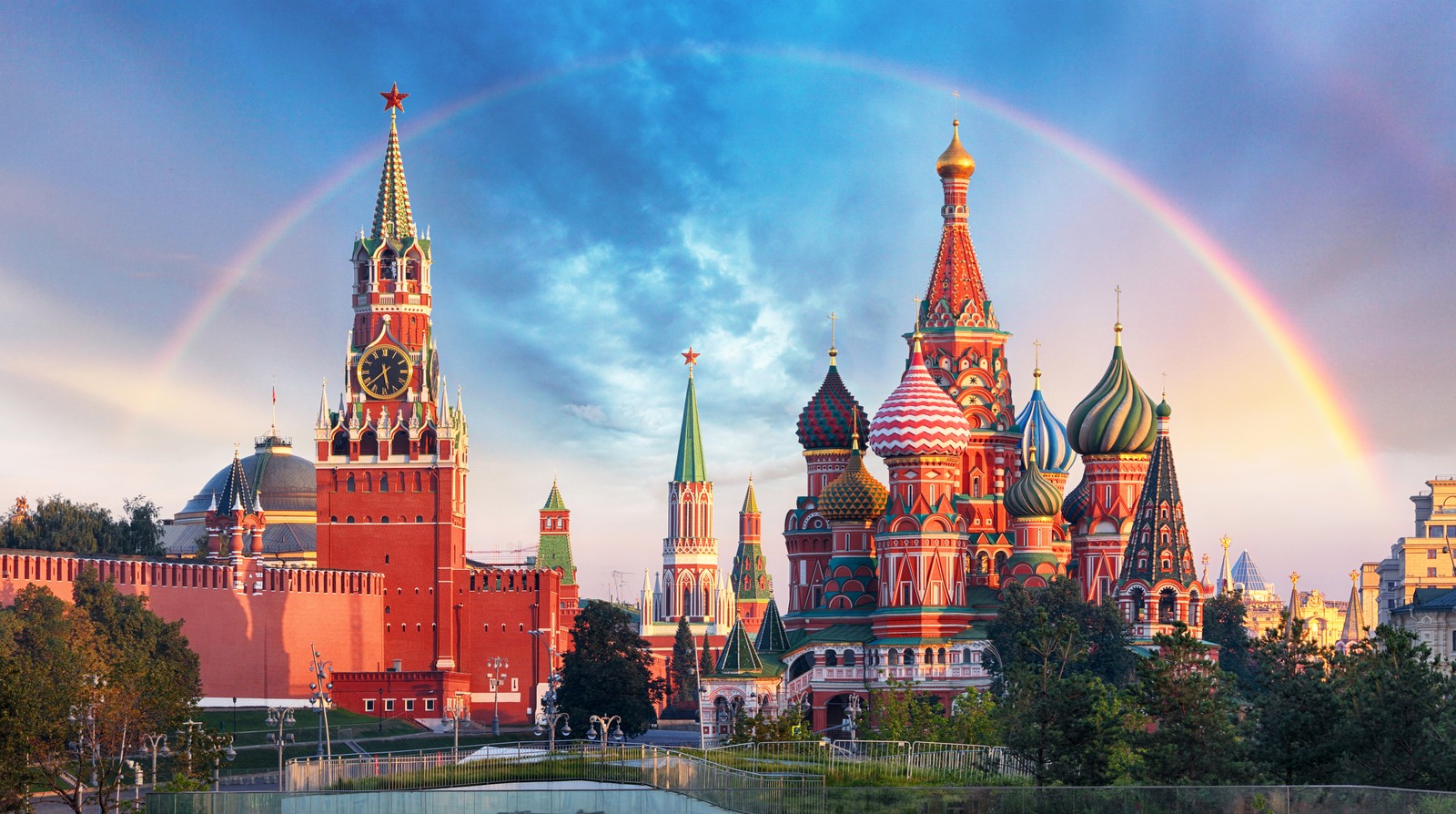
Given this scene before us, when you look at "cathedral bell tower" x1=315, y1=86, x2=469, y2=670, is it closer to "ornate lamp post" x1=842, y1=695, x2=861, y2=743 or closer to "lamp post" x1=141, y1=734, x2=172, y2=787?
"ornate lamp post" x1=842, y1=695, x2=861, y2=743

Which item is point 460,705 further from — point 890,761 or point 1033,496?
point 890,761

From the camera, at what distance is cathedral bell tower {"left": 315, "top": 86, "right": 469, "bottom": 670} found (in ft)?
387

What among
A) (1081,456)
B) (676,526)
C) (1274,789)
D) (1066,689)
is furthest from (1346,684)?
(676,526)

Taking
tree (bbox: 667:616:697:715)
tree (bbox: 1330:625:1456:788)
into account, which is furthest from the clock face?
tree (bbox: 1330:625:1456:788)

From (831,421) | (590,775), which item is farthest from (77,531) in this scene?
(590,775)

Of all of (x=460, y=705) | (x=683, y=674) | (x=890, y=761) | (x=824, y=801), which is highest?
(x=890, y=761)

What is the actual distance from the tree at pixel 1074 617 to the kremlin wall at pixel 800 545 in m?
1.62

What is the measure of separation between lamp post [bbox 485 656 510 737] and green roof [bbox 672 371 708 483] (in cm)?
5870

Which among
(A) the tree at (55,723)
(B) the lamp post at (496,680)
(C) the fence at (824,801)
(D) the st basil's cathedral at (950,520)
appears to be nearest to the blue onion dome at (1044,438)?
(D) the st basil's cathedral at (950,520)

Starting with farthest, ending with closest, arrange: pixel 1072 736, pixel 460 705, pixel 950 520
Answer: pixel 460 705 → pixel 950 520 → pixel 1072 736

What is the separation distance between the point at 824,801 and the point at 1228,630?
72.0 metres

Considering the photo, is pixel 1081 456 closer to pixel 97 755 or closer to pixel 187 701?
pixel 187 701

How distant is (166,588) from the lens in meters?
100

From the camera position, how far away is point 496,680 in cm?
10894
